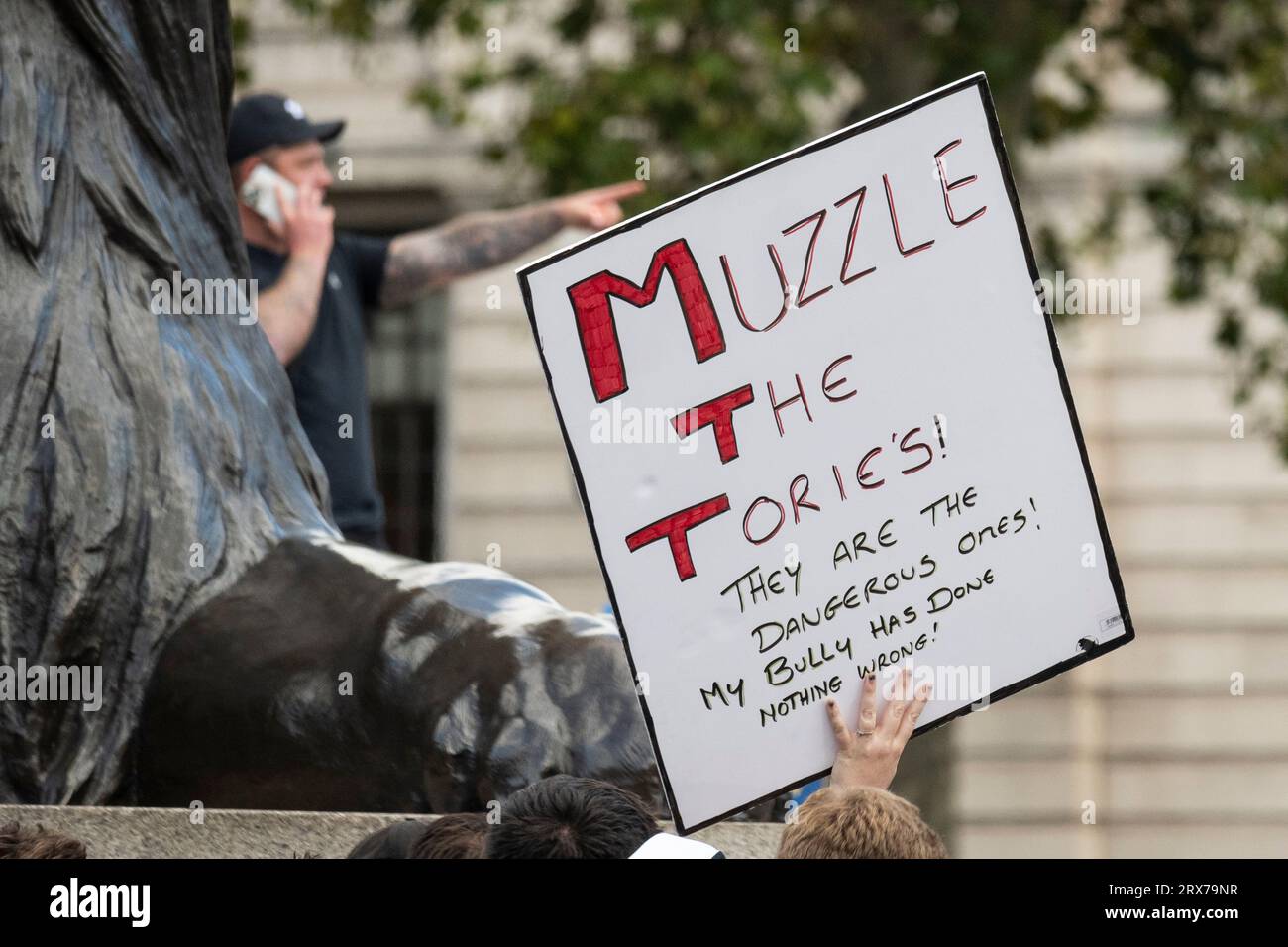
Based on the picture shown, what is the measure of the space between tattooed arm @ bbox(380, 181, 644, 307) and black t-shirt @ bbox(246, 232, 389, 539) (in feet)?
0.75

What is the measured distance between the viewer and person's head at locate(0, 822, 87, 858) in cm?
287

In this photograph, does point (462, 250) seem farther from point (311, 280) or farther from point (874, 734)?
point (874, 734)

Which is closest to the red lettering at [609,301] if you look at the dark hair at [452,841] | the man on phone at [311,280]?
the dark hair at [452,841]

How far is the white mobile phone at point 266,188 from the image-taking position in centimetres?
541

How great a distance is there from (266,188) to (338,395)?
55 cm

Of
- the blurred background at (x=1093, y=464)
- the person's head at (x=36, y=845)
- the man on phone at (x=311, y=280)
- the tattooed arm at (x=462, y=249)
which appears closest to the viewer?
the person's head at (x=36, y=845)

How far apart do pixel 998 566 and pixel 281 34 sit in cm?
1134

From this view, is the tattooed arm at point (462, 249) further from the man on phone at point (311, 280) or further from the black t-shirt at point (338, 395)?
the black t-shirt at point (338, 395)

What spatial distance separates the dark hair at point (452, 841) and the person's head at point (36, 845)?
47 centimetres

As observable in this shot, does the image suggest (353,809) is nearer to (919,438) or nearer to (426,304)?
(919,438)

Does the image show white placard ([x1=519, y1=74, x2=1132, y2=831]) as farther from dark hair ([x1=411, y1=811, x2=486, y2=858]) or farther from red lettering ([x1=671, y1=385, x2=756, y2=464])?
dark hair ([x1=411, y1=811, x2=486, y2=858])

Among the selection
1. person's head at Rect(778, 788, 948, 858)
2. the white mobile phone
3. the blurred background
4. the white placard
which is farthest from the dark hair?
the blurred background

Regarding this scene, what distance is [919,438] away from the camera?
11.5ft
